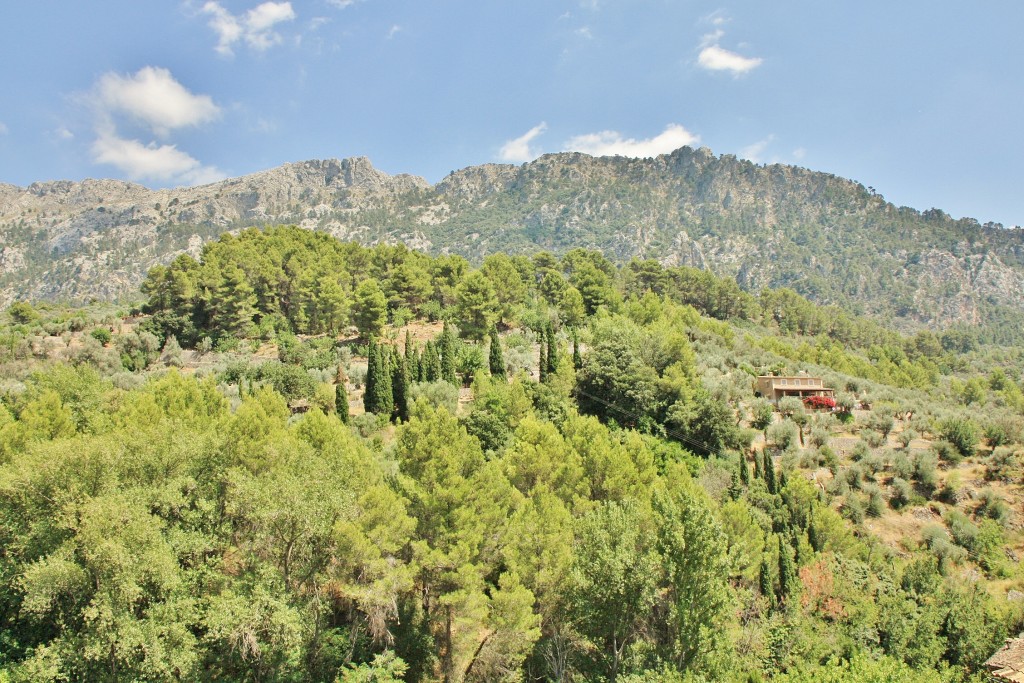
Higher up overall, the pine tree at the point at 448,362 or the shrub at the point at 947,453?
the pine tree at the point at 448,362

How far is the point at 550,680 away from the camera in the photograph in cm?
1606

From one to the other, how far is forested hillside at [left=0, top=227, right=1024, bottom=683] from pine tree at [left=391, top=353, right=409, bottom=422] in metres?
0.16

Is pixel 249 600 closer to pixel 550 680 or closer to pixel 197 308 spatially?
pixel 550 680

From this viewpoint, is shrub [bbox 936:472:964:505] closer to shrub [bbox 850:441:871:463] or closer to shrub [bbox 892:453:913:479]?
shrub [bbox 892:453:913:479]

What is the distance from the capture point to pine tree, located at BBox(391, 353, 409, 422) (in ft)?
118

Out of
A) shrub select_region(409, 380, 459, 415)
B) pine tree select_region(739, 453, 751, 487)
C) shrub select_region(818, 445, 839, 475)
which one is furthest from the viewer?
shrub select_region(818, 445, 839, 475)

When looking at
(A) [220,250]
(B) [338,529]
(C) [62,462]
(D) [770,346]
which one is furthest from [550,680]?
(D) [770,346]

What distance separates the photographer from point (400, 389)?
3650cm

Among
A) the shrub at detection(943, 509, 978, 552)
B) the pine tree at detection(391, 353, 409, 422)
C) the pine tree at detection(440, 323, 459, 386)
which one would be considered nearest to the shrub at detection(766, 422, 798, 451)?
the shrub at detection(943, 509, 978, 552)

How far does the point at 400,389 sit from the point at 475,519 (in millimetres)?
21106

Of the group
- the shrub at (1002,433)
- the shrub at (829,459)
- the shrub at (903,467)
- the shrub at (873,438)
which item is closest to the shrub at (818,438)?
the shrub at (829,459)

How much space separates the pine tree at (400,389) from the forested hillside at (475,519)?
163 millimetres

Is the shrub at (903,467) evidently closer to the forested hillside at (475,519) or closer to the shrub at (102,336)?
the forested hillside at (475,519)

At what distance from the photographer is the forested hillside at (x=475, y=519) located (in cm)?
1437
